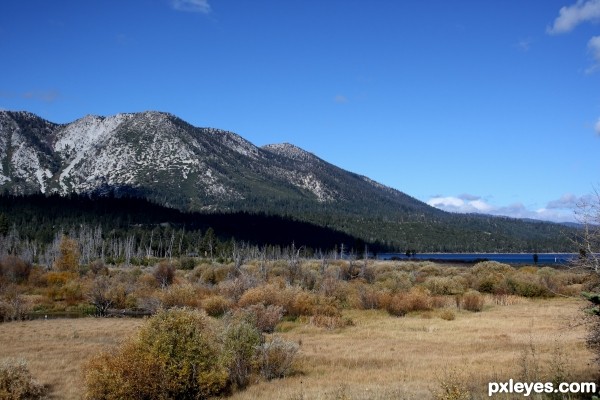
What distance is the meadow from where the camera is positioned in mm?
16156

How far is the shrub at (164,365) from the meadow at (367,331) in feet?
4.37

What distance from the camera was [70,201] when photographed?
196m

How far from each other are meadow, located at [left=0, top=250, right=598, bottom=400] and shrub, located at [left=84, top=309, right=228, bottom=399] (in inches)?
52.5

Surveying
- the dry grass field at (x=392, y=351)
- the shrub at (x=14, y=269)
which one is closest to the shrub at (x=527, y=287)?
the dry grass field at (x=392, y=351)

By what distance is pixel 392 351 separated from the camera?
23391mm

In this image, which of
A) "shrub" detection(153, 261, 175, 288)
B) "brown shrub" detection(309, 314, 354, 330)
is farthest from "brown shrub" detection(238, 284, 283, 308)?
"shrub" detection(153, 261, 175, 288)

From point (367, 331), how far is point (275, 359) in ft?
44.7

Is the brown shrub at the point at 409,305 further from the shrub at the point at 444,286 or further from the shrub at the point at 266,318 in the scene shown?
the shrub at the point at 444,286

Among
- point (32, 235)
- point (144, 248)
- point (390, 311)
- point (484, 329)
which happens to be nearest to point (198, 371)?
point (484, 329)

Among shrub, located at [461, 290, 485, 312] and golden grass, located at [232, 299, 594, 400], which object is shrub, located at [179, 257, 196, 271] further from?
shrub, located at [461, 290, 485, 312]

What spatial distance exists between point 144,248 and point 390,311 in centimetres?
11446

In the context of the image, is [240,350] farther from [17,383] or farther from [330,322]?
[330,322]

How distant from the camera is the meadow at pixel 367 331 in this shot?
53.0 feet

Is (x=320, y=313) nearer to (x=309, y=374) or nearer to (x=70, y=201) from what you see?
(x=309, y=374)
